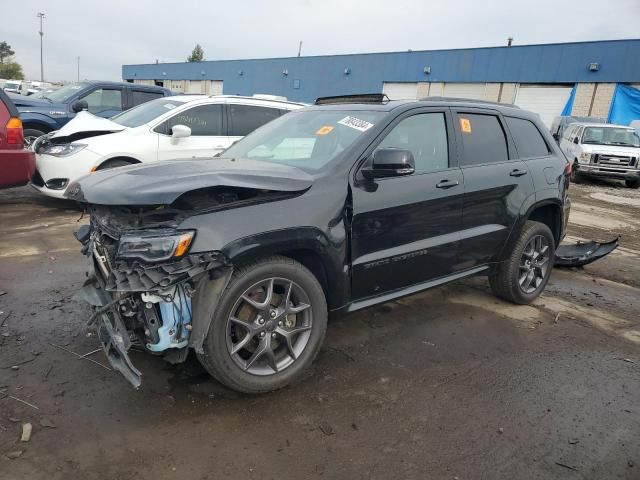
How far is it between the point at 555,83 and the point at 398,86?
9.87 meters

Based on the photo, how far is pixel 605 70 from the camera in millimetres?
22359

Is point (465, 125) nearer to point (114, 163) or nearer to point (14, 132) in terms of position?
point (114, 163)

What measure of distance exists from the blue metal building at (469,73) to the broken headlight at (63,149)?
23333 millimetres

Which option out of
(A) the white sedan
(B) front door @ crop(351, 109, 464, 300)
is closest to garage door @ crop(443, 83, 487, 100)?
(A) the white sedan

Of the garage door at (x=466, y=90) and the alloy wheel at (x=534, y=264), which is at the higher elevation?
the garage door at (x=466, y=90)

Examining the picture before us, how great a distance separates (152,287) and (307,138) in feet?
5.78

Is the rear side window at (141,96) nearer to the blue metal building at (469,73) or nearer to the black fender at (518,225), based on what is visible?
the black fender at (518,225)

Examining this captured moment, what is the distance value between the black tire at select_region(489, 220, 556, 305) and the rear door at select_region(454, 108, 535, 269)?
0.25 m

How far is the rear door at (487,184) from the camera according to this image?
3.89 m

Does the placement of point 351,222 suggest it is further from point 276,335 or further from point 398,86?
point 398,86

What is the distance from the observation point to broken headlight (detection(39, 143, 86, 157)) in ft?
21.9

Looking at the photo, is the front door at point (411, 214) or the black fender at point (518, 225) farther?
the black fender at point (518, 225)

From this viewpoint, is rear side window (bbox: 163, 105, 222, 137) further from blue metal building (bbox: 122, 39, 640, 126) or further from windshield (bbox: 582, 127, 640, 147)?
blue metal building (bbox: 122, 39, 640, 126)

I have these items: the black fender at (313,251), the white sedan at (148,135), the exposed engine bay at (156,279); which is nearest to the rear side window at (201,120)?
the white sedan at (148,135)
